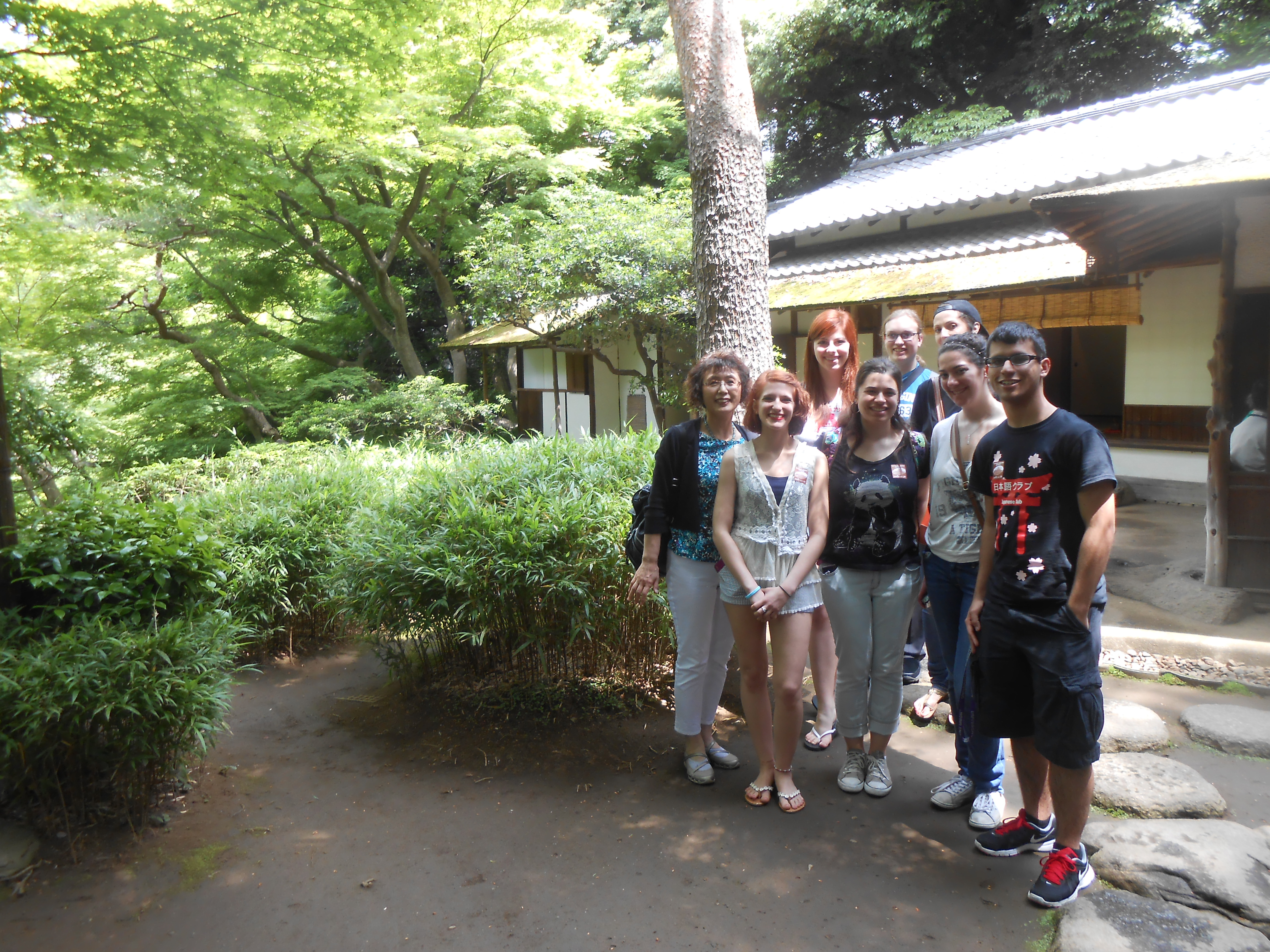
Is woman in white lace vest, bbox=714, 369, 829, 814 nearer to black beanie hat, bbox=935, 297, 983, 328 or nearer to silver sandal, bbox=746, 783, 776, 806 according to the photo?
silver sandal, bbox=746, 783, 776, 806

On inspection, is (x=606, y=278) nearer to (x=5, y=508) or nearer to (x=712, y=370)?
(x=712, y=370)

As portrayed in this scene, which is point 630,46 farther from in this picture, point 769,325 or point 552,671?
point 552,671

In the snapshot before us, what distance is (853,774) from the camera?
351 cm

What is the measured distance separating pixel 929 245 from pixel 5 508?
10020 millimetres

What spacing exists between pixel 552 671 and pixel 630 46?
17.7 m

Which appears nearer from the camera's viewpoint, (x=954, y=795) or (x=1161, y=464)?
(x=954, y=795)

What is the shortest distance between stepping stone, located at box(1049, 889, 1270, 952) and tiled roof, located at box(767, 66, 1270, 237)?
665 cm

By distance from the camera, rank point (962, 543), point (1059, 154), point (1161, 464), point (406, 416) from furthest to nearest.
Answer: point (406, 416)
point (1059, 154)
point (1161, 464)
point (962, 543)

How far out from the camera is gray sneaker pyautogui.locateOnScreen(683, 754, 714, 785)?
11.8ft

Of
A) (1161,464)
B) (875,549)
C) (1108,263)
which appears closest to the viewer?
(875,549)

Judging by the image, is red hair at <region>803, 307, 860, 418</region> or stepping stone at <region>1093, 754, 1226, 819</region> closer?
stepping stone at <region>1093, 754, 1226, 819</region>

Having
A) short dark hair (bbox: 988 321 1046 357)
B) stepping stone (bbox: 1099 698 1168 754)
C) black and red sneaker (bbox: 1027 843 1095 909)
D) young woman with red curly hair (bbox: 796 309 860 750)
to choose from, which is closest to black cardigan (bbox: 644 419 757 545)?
young woman with red curly hair (bbox: 796 309 860 750)

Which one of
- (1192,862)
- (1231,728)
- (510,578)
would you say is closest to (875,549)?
(1192,862)

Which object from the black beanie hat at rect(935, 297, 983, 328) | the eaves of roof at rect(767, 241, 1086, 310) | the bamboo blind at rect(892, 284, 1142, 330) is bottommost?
the black beanie hat at rect(935, 297, 983, 328)
